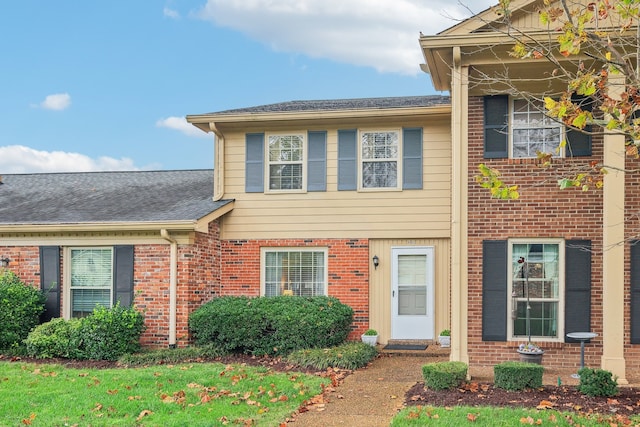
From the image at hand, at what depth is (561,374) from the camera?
9734mm

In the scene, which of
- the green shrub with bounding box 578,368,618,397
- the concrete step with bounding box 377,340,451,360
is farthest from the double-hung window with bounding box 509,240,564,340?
the concrete step with bounding box 377,340,451,360

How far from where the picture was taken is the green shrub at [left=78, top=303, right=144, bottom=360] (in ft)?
38.8

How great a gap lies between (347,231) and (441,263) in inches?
76.2

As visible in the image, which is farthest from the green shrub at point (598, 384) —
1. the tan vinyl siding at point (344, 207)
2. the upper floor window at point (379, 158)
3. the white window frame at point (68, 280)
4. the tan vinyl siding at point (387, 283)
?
the white window frame at point (68, 280)

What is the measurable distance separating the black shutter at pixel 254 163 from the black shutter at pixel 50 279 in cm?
393

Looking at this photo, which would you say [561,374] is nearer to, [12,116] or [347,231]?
[347,231]

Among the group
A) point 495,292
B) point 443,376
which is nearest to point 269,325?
point 495,292

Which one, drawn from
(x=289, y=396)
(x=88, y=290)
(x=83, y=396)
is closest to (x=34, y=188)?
(x=88, y=290)

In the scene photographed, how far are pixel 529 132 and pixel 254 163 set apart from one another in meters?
5.76

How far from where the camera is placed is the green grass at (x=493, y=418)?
6.95m

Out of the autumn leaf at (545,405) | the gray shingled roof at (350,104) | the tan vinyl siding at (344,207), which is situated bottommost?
the autumn leaf at (545,405)

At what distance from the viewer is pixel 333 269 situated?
44.7 feet

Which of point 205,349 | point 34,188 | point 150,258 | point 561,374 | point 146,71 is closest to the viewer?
point 561,374

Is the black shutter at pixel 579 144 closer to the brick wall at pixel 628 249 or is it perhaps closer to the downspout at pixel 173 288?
the brick wall at pixel 628 249
